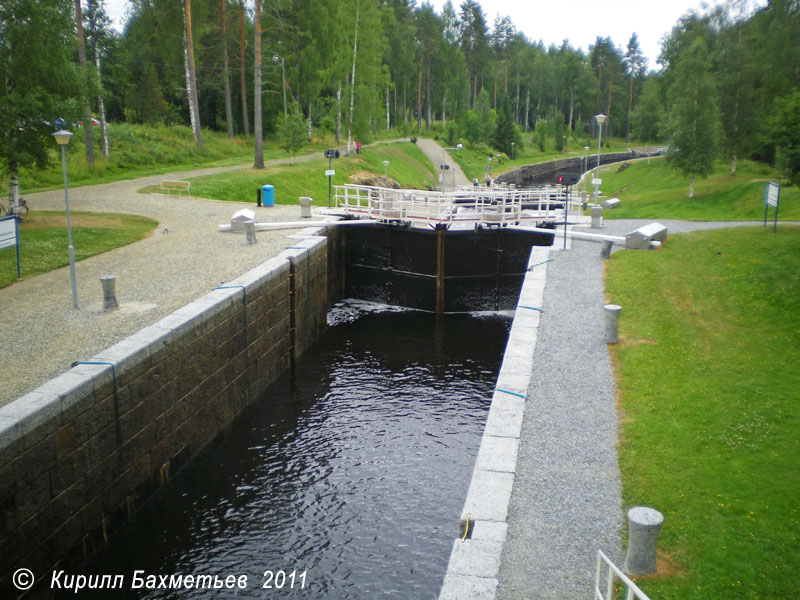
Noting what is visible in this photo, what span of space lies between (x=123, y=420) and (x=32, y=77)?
46.3ft

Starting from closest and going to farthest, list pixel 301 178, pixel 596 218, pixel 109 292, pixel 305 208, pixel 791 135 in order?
pixel 109 292
pixel 791 135
pixel 596 218
pixel 305 208
pixel 301 178

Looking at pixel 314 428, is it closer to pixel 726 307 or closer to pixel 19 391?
pixel 19 391

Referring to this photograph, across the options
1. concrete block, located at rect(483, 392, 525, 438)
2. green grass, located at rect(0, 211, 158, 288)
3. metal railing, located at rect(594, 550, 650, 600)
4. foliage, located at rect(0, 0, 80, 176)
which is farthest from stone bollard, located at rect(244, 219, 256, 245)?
metal railing, located at rect(594, 550, 650, 600)

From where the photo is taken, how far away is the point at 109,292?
13.9 metres

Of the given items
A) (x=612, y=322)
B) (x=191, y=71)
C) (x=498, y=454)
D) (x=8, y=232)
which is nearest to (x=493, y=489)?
(x=498, y=454)

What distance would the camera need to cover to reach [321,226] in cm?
2319

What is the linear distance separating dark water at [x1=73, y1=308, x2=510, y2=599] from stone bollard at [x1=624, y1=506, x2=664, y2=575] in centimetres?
364

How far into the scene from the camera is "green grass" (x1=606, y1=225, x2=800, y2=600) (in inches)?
286

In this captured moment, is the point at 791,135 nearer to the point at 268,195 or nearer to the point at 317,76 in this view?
the point at 268,195

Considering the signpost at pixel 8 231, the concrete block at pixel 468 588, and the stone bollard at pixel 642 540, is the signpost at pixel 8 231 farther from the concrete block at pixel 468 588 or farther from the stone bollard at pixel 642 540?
the stone bollard at pixel 642 540

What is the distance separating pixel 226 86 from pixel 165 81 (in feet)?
19.2

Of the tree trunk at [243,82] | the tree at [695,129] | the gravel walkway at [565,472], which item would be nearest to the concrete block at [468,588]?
the gravel walkway at [565,472]

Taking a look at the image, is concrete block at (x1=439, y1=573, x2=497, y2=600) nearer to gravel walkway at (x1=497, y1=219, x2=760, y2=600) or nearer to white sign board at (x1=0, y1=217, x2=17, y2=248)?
gravel walkway at (x1=497, y1=219, x2=760, y2=600)

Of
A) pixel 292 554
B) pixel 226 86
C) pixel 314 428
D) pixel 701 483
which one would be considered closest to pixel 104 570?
pixel 292 554
